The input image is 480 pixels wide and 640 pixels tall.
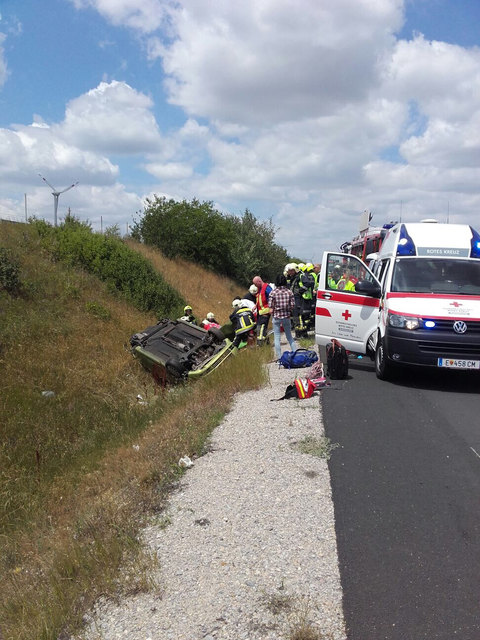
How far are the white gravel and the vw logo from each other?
360cm

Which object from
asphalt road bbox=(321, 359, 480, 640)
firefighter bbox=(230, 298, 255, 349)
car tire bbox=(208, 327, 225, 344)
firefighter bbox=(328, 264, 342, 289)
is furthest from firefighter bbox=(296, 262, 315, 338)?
asphalt road bbox=(321, 359, 480, 640)

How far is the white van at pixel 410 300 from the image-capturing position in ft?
27.5

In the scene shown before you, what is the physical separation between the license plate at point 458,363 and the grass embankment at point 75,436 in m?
2.87

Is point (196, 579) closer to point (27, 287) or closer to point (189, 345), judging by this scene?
point (189, 345)

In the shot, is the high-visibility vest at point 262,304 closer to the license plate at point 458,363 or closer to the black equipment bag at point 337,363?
the black equipment bag at point 337,363

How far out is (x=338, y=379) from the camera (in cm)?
941

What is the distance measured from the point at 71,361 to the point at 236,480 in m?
10.2

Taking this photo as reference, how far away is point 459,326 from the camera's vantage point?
327 inches

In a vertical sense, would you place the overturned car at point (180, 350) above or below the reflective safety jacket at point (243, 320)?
below

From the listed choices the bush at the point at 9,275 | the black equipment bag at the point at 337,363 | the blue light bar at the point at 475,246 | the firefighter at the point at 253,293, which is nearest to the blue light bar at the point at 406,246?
the blue light bar at the point at 475,246

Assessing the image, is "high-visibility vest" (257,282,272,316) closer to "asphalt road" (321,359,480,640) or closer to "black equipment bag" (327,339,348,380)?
"black equipment bag" (327,339,348,380)

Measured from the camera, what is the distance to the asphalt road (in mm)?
3234

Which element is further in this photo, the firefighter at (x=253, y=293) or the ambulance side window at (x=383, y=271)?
the firefighter at (x=253, y=293)

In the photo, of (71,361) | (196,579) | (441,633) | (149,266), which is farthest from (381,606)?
(149,266)
